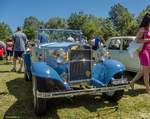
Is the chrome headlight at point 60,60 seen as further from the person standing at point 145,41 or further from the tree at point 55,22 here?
the tree at point 55,22

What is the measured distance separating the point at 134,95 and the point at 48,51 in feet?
7.78

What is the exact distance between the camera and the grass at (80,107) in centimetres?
625

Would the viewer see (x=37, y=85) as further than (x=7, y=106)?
No

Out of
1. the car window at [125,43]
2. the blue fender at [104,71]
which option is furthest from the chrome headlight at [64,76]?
the car window at [125,43]

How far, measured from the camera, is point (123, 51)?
441 inches

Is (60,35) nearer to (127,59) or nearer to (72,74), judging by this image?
(72,74)

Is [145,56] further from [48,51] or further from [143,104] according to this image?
[48,51]

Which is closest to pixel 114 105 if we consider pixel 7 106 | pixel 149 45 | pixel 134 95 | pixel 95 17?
pixel 134 95

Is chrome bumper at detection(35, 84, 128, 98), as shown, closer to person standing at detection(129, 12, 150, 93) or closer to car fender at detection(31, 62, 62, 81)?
car fender at detection(31, 62, 62, 81)

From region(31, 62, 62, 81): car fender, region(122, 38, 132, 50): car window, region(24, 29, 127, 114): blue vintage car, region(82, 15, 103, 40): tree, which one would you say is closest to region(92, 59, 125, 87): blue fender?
region(24, 29, 127, 114): blue vintage car

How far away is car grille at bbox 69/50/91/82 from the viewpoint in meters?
6.74

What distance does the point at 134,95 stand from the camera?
7.80 metres

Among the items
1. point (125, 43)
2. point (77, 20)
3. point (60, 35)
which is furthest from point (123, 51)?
point (77, 20)

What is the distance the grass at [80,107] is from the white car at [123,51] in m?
2.31
